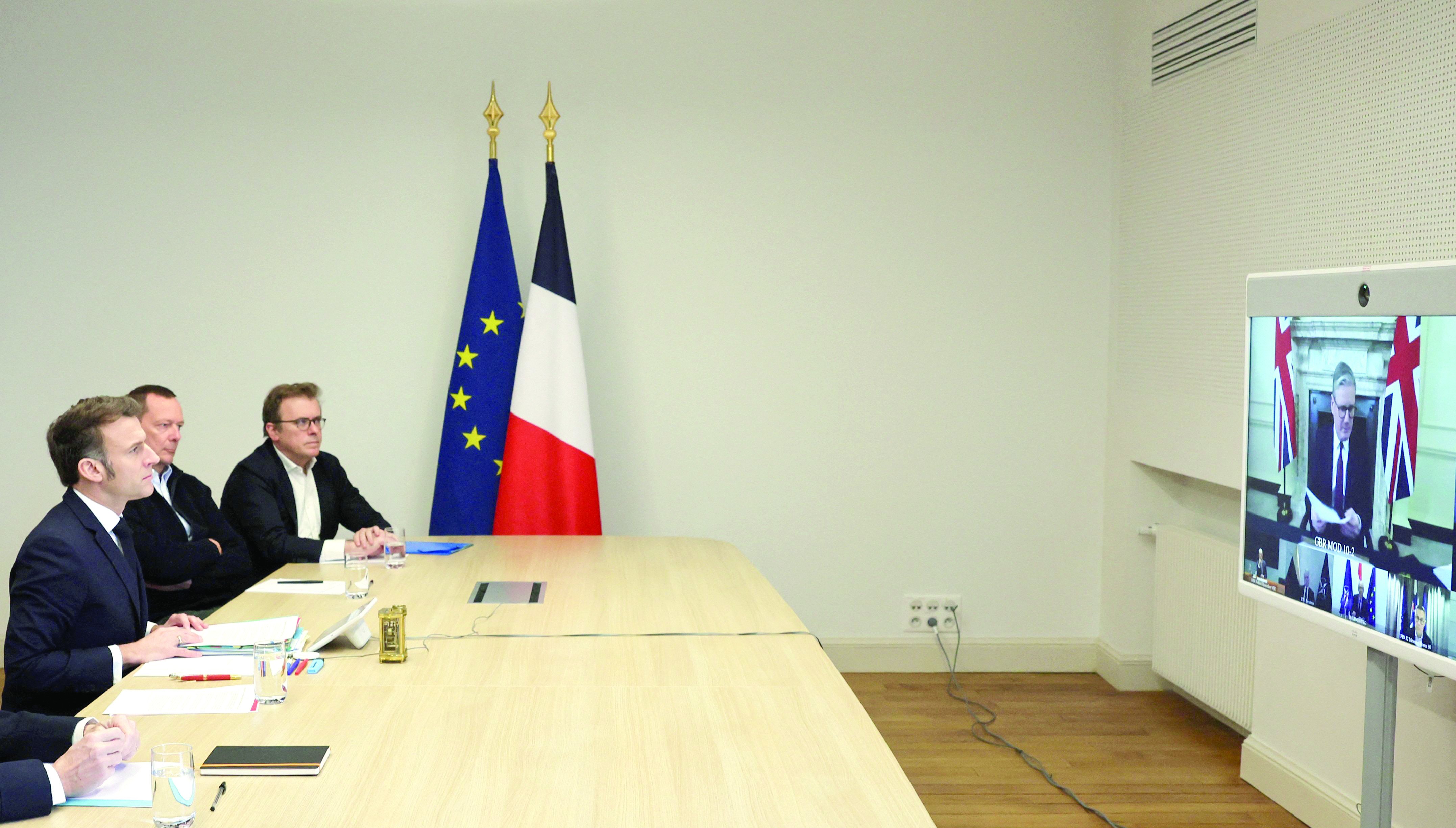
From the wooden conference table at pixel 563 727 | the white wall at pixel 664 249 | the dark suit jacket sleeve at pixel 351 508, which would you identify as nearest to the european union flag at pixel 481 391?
the white wall at pixel 664 249

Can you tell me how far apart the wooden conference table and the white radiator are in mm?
2035

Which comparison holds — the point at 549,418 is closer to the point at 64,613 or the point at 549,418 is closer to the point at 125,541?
the point at 125,541

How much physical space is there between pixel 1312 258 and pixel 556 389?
9.39 ft

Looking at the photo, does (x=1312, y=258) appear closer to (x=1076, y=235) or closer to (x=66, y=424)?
(x=1076, y=235)

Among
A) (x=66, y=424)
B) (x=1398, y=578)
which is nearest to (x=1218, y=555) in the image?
(x=1398, y=578)

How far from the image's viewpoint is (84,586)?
2418mm

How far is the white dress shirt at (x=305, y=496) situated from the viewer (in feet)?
12.8

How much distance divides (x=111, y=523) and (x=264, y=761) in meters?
0.98

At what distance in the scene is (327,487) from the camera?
407 cm

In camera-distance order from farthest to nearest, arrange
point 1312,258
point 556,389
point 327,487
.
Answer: point 556,389, point 327,487, point 1312,258

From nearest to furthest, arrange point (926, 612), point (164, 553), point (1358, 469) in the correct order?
point (1358, 469) → point (164, 553) → point (926, 612)

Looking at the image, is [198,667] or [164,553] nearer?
[198,667]

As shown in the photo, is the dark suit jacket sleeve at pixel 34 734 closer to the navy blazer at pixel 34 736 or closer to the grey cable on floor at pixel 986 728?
the navy blazer at pixel 34 736

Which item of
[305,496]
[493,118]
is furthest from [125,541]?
[493,118]
